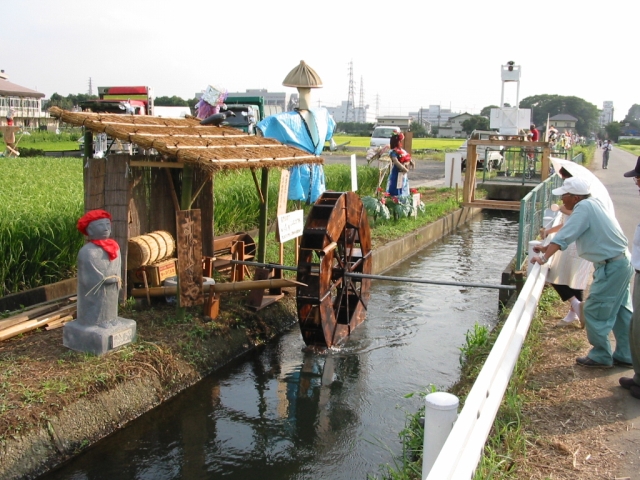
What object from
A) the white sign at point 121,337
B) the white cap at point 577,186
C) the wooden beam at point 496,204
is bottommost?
the white sign at point 121,337

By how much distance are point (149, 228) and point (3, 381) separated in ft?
9.10

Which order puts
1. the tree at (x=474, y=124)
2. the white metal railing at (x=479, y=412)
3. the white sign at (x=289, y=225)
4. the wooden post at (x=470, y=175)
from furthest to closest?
the tree at (x=474, y=124) → the wooden post at (x=470, y=175) → the white sign at (x=289, y=225) → the white metal railing at (x=479, y=412)

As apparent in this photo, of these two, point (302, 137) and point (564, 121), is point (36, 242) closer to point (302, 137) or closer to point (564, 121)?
point (302, 137)

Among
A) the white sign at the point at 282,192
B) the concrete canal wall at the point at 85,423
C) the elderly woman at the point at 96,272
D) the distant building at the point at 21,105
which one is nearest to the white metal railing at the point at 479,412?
the concrete canal wall at the point at 85,423

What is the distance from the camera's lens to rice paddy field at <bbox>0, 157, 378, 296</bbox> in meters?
6.83

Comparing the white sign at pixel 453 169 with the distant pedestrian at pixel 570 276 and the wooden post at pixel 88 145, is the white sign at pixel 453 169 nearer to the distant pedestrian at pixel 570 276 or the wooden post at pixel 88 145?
the distant pedestrian at pixel 570 276

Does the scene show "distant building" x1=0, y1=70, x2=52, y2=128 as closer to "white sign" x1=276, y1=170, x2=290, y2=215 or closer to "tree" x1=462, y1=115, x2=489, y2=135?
"white sign" x1=276, y1=170, x2=290, y2=215

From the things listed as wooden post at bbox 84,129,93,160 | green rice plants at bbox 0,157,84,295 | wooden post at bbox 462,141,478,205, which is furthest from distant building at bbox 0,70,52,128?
wooden post at bbox 84,129,93,160

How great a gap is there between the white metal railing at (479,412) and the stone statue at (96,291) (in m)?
3.18

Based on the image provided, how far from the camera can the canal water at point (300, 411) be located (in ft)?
15.4

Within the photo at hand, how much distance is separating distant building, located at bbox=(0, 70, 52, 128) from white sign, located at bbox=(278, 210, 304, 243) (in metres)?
35.2

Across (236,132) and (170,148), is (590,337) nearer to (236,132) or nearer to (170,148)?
(170,148)

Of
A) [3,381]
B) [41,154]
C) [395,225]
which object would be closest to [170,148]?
[3,381]

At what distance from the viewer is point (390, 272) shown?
35.7 feet
